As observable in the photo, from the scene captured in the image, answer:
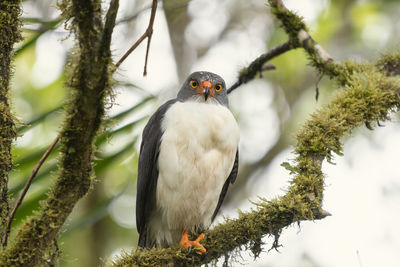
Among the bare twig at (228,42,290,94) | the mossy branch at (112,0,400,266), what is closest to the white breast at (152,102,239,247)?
the bare twig at (228,42,290,94)

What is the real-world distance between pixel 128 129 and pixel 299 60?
6636 mm

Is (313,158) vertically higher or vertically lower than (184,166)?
lower

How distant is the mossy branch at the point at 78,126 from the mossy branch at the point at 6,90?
40cm

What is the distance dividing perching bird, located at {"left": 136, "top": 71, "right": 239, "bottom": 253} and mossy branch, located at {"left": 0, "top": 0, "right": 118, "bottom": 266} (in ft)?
5.22

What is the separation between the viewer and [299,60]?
343 inches

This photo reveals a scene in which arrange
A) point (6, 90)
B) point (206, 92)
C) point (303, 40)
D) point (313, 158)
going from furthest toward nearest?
point (206, 92) < point (303, 40) < point (313, 158) < point (6, 90)

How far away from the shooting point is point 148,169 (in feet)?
13.1

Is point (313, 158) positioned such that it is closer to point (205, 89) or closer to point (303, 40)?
point (303, 40)

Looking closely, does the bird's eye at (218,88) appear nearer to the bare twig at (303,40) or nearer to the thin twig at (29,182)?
the bare twig at (303,40)

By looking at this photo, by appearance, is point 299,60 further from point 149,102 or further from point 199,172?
point 149,102

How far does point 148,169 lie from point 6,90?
1664 millimetres

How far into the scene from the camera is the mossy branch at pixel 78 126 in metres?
1.90

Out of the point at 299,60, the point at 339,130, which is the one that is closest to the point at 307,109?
the point at 299,60

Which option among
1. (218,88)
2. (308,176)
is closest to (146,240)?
(218,88)
